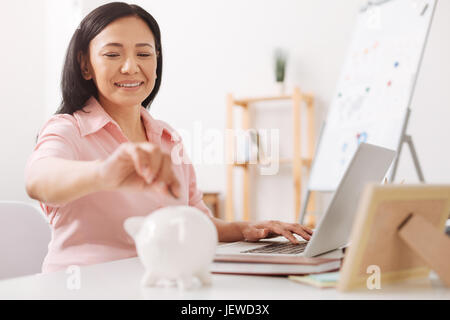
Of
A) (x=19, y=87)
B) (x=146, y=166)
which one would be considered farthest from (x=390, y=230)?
(x=19, y=87)

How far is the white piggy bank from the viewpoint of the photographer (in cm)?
57

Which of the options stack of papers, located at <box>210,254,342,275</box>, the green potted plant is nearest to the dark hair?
stack of papers, located at <box>210,254,342,275</box>

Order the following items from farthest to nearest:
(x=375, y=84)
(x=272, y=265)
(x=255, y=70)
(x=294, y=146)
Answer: (x=255, y=70) < (x=294, y=146) < (x=375, y=84) < (x=272, y=265)

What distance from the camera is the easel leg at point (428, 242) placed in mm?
603

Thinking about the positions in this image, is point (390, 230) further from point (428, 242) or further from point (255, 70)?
point (255, 70)

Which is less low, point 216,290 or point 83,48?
point 83,48

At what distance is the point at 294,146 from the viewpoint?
11.5ft

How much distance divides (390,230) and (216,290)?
0.72 feet

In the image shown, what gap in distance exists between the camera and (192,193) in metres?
1.40

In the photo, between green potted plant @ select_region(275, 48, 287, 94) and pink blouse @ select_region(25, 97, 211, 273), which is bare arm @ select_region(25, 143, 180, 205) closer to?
pink blouse @ select_region(25, 97, 211, 273)

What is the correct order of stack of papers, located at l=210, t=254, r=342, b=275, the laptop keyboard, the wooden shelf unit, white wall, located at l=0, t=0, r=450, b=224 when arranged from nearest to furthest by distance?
stack of papers, located at l=210, t=254, r=342, b=275, the laptop keyboard, white wall, located at l=0, t=0, r=450, b=224, the wooden shelf unit

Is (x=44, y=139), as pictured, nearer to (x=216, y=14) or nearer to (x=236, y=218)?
(x=236, y=218)

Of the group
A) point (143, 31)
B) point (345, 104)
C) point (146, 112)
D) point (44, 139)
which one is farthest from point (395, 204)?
point (345, 104)

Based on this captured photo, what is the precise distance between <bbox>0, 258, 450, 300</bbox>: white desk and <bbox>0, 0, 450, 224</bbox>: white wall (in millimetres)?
2810
